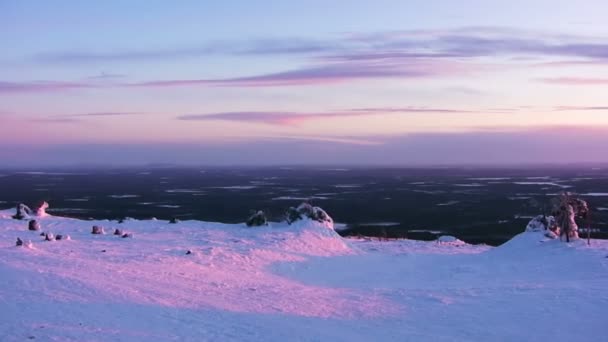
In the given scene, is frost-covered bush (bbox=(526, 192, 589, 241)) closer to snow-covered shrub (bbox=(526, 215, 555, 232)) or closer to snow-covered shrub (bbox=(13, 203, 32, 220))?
snow-covered shrub (bbox=(526, 215, 555, 232))

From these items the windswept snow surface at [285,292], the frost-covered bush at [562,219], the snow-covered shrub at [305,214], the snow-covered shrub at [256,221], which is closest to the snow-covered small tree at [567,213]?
the frost-covered bush at [562,219]

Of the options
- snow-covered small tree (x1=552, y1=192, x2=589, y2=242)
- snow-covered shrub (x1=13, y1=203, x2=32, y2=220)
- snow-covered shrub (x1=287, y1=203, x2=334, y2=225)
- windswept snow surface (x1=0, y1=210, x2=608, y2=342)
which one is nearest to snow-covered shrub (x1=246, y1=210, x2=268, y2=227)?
snow-covered shrub (x1=287, y1=203, x2=334, y2=225)

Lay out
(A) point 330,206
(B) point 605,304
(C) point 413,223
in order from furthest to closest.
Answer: (A) point 330,206 < (C) point 413,223 < (B) point 605,304

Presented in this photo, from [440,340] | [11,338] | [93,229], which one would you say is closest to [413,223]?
[93,229]

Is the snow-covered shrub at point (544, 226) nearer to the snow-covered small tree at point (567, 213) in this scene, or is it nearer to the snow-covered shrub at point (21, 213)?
the snow-covered small tree at point (567, 213)

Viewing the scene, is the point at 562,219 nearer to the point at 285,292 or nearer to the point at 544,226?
the point at 544,226

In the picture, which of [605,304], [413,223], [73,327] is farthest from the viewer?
[413,223]

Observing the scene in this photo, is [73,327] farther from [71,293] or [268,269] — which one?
[268,269]

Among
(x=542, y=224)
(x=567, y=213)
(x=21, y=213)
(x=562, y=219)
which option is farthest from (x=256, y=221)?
(x=567, y=213)

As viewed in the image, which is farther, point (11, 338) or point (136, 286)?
point (136, 286)
